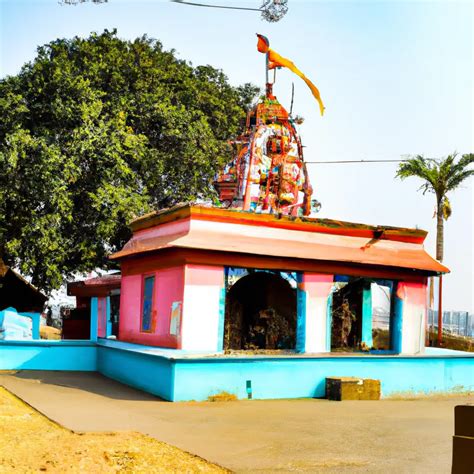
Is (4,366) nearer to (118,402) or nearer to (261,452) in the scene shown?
(118,402)

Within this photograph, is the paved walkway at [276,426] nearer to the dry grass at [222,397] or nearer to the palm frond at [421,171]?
the dry grass at [222,397]

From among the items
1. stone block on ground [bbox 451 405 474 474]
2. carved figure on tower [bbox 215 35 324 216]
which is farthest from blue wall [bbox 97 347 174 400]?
stone block on ground [bbox 451 405 474 474]

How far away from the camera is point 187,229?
1444cm

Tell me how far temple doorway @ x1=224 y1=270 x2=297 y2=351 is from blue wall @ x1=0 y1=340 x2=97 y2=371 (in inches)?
149

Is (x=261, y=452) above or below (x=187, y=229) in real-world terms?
below

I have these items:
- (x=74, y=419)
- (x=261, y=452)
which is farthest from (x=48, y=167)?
(x=261, y=452)

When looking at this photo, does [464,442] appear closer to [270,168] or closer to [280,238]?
[280,238]

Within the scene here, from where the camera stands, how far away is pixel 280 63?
20.1m

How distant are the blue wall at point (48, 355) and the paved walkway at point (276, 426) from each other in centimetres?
257

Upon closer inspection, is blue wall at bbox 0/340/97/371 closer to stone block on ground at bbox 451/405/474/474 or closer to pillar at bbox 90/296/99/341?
pillar at bbox 90/296/99/341

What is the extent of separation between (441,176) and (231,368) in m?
18.1

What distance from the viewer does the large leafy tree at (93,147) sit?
27.3 metres

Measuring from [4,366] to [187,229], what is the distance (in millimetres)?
6334

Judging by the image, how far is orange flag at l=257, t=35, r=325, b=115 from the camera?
20.0 m
